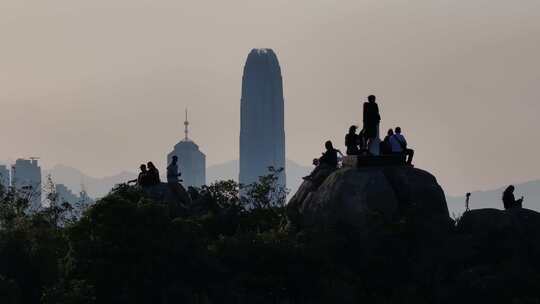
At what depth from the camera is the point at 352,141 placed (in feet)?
205

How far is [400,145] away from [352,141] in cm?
218

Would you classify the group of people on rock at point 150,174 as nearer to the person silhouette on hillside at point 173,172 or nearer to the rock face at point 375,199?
the person silhouette on hillside at point 173,172

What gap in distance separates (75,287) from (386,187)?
16.2 m

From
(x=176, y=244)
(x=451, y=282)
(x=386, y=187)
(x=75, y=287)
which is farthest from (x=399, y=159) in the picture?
(x=75, y=287)

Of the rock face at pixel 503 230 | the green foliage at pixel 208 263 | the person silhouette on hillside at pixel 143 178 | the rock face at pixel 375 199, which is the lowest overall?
the green foliage at pixel 208 263

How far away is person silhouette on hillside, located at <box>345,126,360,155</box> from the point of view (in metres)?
62.1

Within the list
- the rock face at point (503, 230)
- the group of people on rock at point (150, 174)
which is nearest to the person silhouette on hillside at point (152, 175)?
the group of people on rock at point (150, 174)

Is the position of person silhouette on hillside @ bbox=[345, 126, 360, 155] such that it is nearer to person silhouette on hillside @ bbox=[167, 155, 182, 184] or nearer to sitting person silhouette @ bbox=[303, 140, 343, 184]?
sitting person silhouette @ bbox=[303, 140, 343, 184]

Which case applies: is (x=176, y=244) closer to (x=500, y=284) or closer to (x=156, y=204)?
(x=156, y=204)

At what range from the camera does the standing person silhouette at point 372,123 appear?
193ft

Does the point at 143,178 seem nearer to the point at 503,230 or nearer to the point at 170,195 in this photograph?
the point at 170,195

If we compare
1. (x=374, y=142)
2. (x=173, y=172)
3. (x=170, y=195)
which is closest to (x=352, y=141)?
(x=374, y=142)

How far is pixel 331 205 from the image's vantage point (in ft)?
206

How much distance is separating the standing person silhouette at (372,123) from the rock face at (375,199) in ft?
4.48
